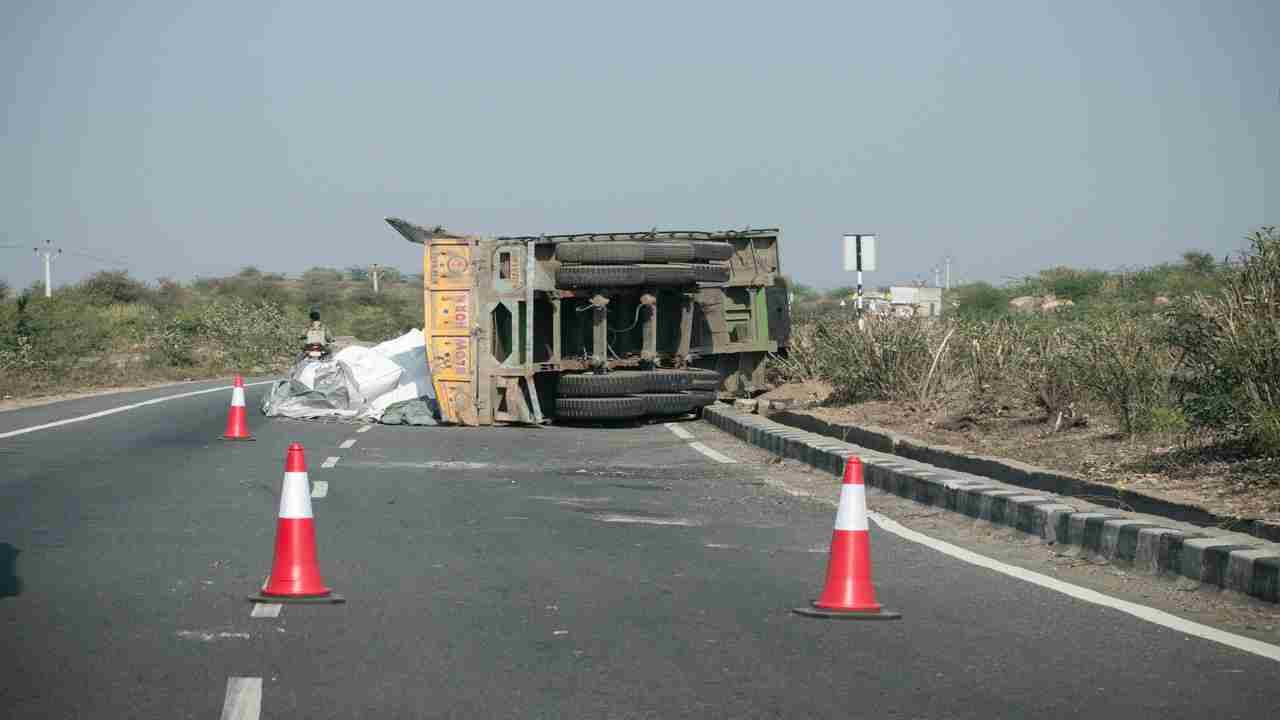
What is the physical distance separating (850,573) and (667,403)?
14.6m

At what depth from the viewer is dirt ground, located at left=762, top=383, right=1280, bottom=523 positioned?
1053 cm

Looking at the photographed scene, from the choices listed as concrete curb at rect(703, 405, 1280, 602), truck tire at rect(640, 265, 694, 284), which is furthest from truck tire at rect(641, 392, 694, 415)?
concrete curb at rect(703, 405, 1280, 602)

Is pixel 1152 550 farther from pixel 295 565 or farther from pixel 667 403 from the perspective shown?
pixel 667 403

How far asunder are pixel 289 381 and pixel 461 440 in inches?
250

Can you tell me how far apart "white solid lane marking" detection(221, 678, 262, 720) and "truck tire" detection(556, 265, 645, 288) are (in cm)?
1596

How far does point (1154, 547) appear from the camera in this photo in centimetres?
937

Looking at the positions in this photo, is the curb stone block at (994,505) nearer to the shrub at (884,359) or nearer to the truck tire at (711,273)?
the shrub at (884,359)

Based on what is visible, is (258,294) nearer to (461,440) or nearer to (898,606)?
(461,440)

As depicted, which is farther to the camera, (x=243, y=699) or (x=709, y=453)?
(x=709, y=453)

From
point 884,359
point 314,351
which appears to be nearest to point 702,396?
point 884,359

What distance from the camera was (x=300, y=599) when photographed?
8062 mm

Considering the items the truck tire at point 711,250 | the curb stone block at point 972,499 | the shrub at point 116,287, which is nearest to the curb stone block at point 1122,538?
the curb stone block at point 972,499

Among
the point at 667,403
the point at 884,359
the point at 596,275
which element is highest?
the point at 596,275

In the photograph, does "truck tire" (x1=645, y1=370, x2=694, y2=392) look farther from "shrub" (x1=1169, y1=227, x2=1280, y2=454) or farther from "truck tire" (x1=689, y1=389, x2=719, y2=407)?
"shrub" (x1=1169, y1=227, x2=1280, y2=454)
